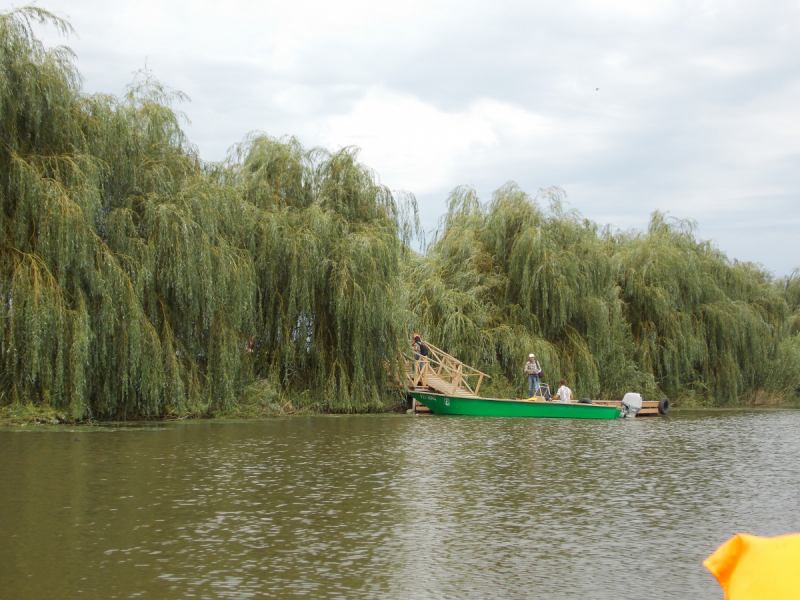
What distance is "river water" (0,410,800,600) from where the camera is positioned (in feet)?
20.9

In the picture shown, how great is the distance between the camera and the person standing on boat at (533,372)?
2477 cm

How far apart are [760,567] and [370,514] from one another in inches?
239

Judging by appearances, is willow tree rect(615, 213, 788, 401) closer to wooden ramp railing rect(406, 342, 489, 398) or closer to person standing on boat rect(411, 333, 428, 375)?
wooden ramp railing rect(406, 342, 489, 398)

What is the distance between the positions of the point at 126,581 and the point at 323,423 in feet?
43.3


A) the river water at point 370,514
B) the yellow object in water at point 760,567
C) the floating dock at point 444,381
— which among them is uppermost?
the floating dock at point 444,381

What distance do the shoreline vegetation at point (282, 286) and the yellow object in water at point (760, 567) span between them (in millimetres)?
14426

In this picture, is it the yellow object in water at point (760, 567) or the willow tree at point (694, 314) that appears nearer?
the yellow object in water at point (760, 567)

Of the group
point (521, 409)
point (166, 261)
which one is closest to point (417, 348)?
point (521, 409)

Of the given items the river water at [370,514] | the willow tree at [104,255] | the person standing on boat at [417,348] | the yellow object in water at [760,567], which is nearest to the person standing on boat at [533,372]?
the person standing on boat at [417,348]

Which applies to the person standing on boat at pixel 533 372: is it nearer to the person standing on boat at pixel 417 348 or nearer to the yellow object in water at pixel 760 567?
the person standing on boat at pixel 417 348

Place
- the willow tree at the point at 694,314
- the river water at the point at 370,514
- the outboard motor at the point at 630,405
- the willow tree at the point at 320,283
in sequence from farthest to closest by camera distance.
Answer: the willow tree at the point at 694,314
the outboard motor at the point at 630,405
the willow tree at the point at 320,283
the river water at the point at 370,514

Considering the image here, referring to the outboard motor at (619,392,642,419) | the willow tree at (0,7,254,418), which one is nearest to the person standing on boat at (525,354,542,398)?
the outboard motor at (619,392,642,419)

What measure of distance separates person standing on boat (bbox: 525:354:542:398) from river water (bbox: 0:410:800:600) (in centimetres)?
862

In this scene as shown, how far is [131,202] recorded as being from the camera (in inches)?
700
